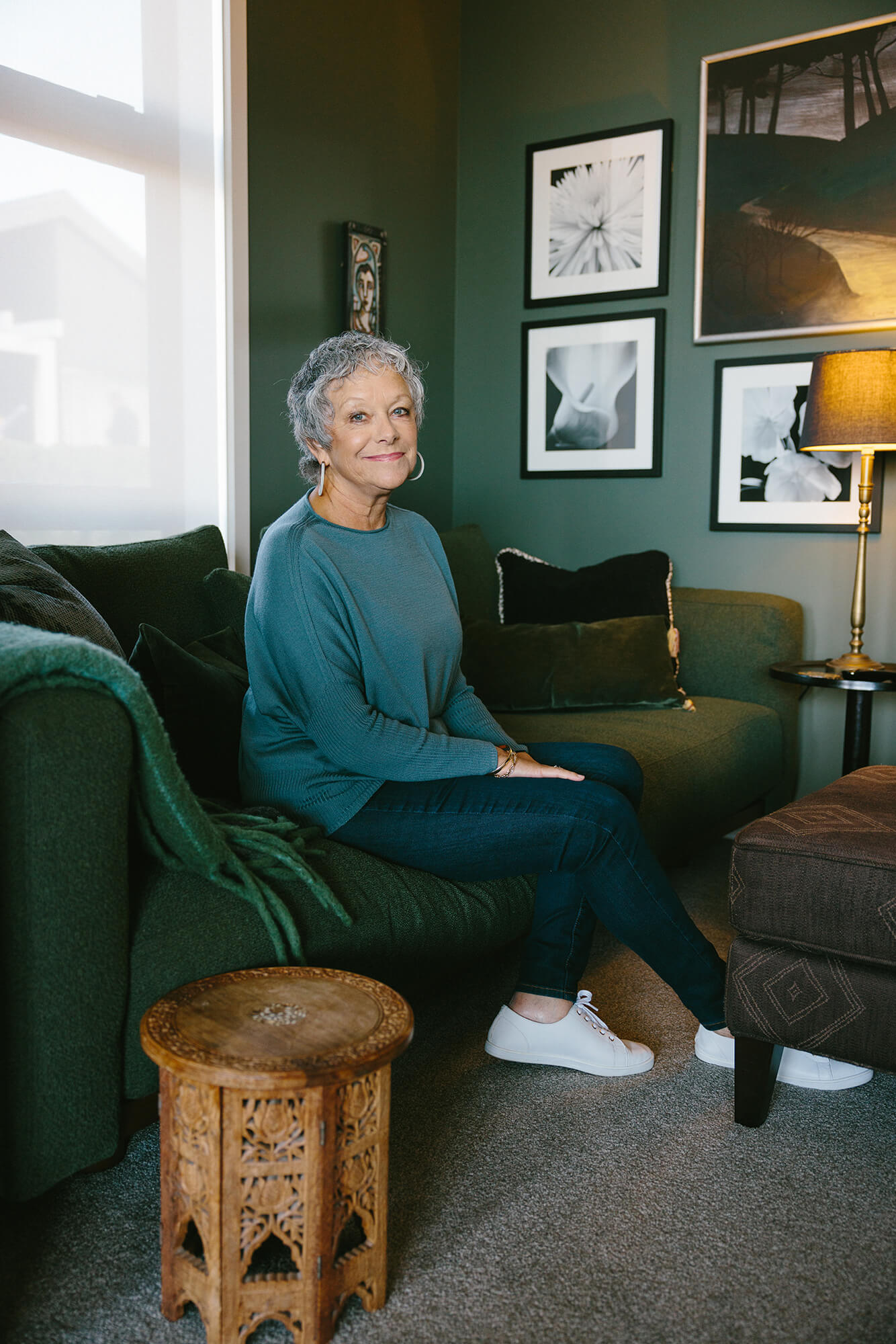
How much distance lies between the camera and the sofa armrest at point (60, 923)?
4.00 ft

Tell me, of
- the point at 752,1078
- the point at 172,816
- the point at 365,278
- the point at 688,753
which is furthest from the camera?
the point at 365,278

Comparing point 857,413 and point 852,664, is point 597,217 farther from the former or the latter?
point 852,664

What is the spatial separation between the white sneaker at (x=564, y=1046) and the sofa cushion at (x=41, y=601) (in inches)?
34.6

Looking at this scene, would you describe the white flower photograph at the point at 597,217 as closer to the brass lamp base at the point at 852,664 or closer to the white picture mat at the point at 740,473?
the white picture mat at the point at 740,473

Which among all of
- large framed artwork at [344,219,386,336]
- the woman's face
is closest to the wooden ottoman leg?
the woman's face

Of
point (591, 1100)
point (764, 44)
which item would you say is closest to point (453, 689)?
point (591, 1100)

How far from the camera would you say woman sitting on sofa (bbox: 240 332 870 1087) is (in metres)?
1.69

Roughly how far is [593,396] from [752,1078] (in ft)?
8.00

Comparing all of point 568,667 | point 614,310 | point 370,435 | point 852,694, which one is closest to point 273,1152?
point 370,435

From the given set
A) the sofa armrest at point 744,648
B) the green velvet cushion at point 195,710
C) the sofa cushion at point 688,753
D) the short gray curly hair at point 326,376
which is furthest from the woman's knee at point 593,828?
the sofa armrest at point 744,648

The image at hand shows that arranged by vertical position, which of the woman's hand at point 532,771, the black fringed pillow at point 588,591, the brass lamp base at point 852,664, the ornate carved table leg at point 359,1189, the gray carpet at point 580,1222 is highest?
the black fringed pillow at point 588,591

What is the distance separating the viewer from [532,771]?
1795 millimetres

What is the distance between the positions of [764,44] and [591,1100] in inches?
117

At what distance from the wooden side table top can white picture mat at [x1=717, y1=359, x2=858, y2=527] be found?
240 cm
